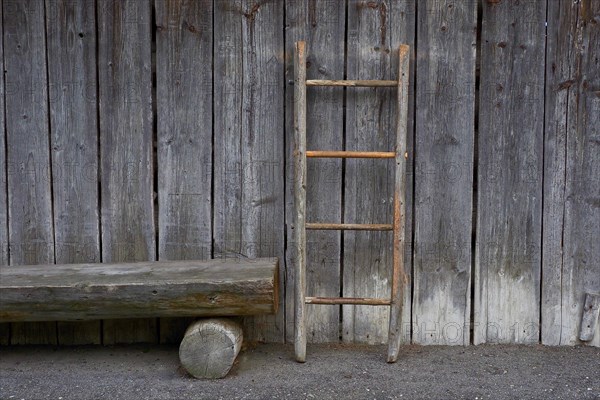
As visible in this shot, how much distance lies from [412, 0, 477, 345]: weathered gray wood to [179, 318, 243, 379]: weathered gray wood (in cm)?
114

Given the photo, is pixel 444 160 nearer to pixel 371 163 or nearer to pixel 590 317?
pixel 371 163

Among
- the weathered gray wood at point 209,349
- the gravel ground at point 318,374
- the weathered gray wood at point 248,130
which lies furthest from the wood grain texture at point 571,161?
the weathered gray wood at point 209,349

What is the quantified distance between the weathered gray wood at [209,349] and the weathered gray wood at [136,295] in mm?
83

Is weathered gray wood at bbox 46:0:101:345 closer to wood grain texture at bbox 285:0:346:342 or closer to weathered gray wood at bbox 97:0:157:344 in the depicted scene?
weathered gray wood at bbox 97:0:157:344

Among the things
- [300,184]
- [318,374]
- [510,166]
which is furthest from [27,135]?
[510,166]

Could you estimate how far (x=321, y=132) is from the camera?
3.31 m

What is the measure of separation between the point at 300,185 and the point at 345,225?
0.33 meters

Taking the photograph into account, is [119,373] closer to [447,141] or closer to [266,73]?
[266,73]

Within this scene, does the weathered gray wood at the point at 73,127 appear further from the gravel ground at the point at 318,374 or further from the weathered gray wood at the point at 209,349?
the weathered gray wood at the point at 209,349

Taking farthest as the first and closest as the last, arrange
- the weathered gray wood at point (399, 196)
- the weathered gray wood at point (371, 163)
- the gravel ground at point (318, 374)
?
the weathered gray wood at point (371, 163)
the weathered gray wood at point (399, 196)
the gravel ground at point (318, 374)

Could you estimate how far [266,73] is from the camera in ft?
10.8

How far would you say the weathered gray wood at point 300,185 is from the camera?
3127mm

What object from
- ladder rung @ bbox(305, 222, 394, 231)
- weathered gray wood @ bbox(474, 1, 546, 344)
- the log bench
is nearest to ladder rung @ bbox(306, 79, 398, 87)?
weathered gray wood @ bbox(474, 1, 546, 344)

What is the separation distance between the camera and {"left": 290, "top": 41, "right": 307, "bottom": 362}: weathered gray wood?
10.3 ft
